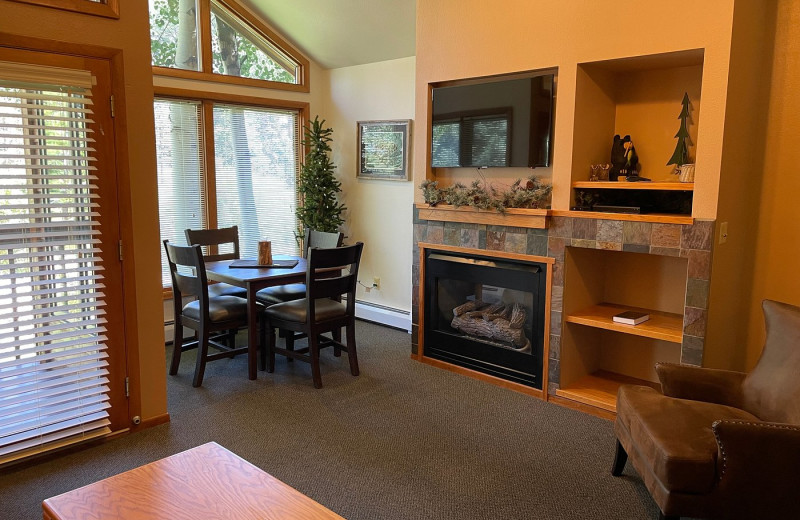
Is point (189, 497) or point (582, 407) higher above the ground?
point (189, 497)

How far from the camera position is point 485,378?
4199 mm

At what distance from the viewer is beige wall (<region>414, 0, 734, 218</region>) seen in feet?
10.1

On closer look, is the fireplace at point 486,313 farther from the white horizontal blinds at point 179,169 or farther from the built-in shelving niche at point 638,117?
the white horizontal blinds at point 179,169

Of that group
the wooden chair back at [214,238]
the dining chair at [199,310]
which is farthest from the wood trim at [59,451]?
the wooden chair back at [214,238]

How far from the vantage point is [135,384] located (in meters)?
3.28

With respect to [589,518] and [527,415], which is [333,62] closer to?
[527,415]

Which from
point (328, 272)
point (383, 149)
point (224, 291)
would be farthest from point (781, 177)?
point (224, 291)

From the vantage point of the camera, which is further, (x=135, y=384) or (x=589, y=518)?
(x=135, y=384)

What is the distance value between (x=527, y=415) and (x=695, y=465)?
149 cm

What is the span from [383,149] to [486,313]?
2056mm

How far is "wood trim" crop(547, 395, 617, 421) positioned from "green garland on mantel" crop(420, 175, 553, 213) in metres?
1.24

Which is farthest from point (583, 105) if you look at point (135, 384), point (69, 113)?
point (135, 384)

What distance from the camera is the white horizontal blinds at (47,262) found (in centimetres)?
→ 278

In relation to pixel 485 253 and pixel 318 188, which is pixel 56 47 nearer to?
pixel 485 253
